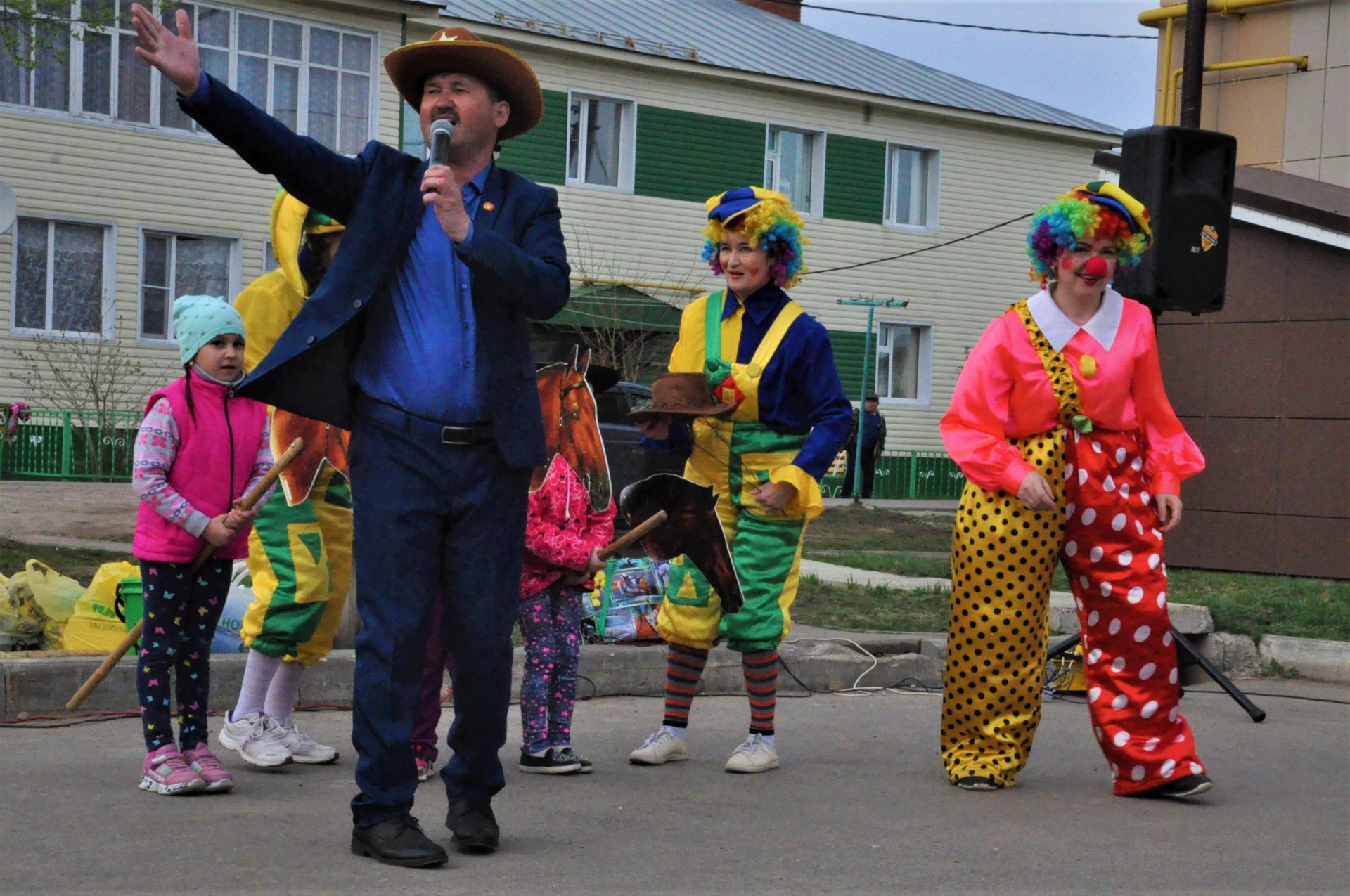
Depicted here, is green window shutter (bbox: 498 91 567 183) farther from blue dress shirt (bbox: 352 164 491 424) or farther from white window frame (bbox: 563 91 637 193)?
blue dress shirt (bbox: 352 164 491 424)

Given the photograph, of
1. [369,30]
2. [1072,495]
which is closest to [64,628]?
[1072,495]

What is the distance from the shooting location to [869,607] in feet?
33.1

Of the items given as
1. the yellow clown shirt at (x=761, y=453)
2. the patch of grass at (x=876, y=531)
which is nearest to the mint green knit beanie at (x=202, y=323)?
the yellow clown shirt at (x=761, y=453)

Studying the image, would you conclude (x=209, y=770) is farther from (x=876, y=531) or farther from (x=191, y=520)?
(x=876, y=531)

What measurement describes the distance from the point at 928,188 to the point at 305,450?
25431 mm

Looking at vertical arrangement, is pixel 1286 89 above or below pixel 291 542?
above

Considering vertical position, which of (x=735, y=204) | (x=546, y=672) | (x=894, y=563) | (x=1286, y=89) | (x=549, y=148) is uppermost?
(x=549, y=148)

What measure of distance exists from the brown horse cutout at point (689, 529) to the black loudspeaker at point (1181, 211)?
144 inches

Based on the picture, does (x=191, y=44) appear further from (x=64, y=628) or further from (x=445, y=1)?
(x=445, y=1)

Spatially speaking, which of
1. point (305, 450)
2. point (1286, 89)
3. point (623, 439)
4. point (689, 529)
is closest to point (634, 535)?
point (689, 529)

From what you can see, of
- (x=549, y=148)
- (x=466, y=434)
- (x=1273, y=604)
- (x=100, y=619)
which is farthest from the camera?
(x=549, y=148)

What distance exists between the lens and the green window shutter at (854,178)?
28.4 meters

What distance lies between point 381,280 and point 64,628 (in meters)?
3.40

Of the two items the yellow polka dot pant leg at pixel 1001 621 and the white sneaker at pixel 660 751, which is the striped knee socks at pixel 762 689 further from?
the yellow polka dot pant leg at pixel 1001 621
